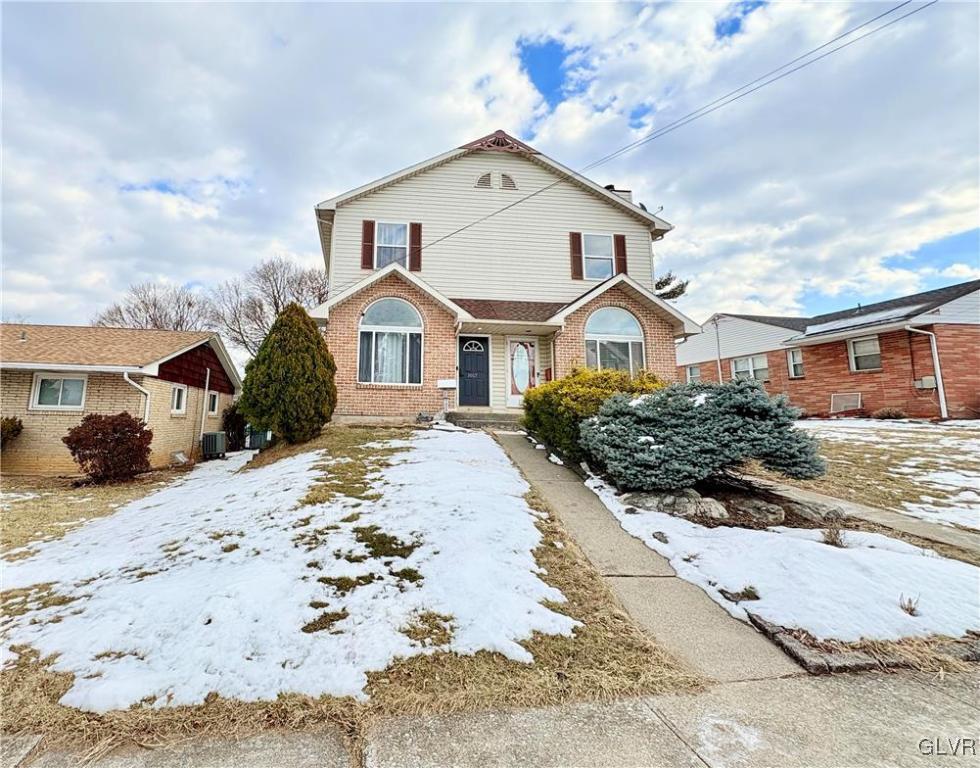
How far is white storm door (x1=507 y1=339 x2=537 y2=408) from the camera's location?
1305 centimetres

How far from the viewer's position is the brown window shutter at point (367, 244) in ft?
44.3

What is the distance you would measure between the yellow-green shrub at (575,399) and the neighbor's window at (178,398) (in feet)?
37.4

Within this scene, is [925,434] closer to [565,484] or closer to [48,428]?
[565,484]

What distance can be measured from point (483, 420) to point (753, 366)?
16.5m

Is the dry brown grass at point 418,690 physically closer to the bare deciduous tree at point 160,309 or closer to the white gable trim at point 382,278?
the white gable trim at point 382,278

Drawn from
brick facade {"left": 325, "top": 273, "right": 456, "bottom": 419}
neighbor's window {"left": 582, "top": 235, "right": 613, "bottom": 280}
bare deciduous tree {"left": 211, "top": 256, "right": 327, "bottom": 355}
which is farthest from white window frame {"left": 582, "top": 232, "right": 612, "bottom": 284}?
bare deciduous tree {"left": 211, "top": 256, "right": 327, "bottom": 355}

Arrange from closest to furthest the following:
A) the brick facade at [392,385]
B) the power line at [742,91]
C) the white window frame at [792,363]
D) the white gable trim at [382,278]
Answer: the power line at [742,91] < the white gable trim at [382,278] < the brick facade at [392,385] < the white window frame at [792,363]

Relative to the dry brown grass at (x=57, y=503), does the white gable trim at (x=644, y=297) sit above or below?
above

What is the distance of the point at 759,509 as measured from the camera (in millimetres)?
5223

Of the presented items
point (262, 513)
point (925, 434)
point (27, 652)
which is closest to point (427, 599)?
point (27, 652)

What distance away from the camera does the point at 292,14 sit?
26.7 ft

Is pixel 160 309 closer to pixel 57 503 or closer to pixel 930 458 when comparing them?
pixel 57 503

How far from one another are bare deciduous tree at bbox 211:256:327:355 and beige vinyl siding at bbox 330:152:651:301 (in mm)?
15800

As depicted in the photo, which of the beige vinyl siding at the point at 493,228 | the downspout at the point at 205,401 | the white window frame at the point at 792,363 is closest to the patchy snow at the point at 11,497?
the downspout at the point at 205,401
